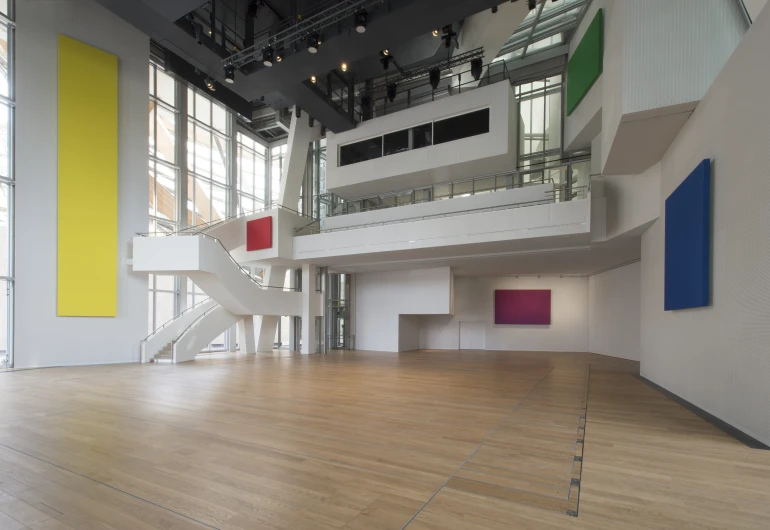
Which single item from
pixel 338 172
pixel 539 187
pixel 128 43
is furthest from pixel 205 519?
pixel 128 43

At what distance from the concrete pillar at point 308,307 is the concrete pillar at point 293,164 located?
2716mm

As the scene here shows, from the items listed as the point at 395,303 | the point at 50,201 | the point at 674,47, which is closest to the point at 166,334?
the point at 50,201

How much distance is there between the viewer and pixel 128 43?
47.9 ft

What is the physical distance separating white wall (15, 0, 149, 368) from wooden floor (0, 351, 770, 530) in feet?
16.1

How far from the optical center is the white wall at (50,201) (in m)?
11.9

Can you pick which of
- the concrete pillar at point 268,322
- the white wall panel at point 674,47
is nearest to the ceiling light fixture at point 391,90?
the concrete pillar at point 268,322

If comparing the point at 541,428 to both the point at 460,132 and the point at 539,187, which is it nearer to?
the point at 539,187

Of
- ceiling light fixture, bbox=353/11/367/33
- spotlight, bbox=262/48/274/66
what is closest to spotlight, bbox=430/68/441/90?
ceiling light fixture, bbox=353/11/367/33

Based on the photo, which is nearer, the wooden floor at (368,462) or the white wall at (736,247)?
the wooden floor at (368,462)

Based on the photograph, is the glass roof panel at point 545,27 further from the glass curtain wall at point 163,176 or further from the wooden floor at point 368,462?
the glass curtain wall at point 163,176

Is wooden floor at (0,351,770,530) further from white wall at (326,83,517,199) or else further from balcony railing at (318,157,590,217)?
white wall at (326,83,517,199)

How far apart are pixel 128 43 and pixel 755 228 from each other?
17920mm

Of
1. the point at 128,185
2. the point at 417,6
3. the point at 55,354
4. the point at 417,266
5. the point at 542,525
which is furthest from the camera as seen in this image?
the point at 417,266

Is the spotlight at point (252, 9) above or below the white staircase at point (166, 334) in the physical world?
above
